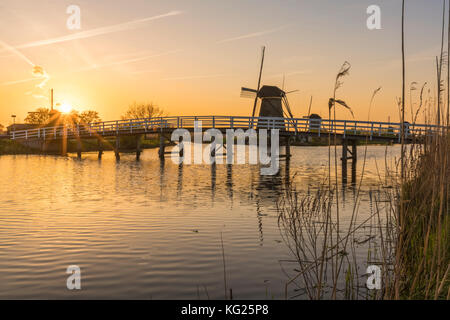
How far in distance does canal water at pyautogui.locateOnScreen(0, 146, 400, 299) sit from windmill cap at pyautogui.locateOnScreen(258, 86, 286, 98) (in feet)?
94.8

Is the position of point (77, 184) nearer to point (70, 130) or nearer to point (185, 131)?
point (185, 131)

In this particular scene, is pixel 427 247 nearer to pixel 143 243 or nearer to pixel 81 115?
pixel 143 243

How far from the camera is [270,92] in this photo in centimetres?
4353

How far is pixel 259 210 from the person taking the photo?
11.5m

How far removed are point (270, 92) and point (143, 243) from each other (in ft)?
123

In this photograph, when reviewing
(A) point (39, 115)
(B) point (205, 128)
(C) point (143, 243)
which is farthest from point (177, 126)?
(A) point (39, 115)

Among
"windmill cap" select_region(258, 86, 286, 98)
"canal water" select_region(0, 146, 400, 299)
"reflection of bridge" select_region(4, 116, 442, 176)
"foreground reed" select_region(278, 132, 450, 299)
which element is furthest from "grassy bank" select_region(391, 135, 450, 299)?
"windmill cap" select_region(258, 86, 286, 98)

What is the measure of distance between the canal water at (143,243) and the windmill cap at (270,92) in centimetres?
2890

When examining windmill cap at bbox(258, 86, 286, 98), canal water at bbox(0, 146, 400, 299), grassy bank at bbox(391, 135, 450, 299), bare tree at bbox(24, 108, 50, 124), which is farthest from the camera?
bare tree at bbox(24, 108, 50, 124)

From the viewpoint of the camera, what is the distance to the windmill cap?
43188 millimetres

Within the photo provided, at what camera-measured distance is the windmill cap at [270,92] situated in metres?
43.2

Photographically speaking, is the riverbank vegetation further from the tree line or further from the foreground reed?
the tree line
